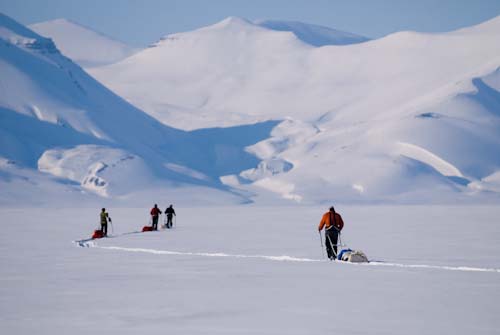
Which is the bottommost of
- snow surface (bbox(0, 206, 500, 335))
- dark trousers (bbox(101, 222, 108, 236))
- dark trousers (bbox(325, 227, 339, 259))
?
snow surface (bbox(0, 206, 500, 335))

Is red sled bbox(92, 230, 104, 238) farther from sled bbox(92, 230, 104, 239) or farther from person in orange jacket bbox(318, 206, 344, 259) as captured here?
person in orange jacket bbox(318, 206, 344, 259)

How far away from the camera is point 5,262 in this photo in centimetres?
3194

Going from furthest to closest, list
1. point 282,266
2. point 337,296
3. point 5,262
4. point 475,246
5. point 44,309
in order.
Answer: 1. point 475,246
2. point 5,262
3. point 282,266
4. point 337,296
5. point 44,309

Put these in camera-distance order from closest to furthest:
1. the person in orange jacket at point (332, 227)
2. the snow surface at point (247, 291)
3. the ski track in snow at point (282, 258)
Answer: the snow surface at point (247, 291), the ski track in snow at point (282, 258), the person in orange jacket at point (332, 227)

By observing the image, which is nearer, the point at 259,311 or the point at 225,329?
the point at 225,329

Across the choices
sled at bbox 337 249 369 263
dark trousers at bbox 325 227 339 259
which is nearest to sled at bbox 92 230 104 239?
dark trousers at bbox 325 227 339 259

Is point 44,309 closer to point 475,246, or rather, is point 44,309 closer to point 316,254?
point 316,254

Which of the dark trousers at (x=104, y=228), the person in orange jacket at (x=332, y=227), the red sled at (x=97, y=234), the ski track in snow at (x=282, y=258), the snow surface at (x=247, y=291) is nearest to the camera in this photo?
the snow surface at (x=247, y=291)

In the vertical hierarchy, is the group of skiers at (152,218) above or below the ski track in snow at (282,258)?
above

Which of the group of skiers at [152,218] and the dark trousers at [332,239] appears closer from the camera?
the dark trousers at [332,239]

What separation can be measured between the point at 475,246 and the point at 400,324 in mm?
23244

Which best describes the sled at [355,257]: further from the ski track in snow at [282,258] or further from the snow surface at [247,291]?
the snow surface at [247,291]

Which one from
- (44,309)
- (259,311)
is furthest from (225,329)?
(44,309)

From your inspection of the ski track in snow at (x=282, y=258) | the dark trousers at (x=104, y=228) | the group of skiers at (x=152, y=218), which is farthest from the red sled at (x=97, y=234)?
the ski track in snow at (x=282, y=258)
